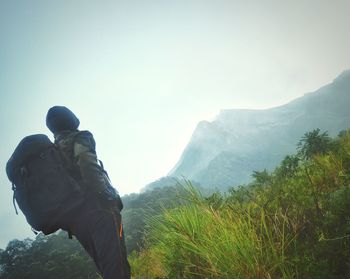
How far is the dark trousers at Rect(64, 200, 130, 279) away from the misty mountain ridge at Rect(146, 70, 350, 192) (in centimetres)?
10861

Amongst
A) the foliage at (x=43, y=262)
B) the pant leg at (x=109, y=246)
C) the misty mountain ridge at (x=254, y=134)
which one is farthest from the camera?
the misty mountain ridge at (x=254, y=134)

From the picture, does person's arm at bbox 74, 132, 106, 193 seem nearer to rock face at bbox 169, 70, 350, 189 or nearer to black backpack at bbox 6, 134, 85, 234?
black backpack at bbox 6, 134, 85, 234

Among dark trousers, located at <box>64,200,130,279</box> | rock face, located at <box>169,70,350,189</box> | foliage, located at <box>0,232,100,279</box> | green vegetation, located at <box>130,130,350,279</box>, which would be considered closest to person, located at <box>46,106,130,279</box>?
dark trousers, located at <box>64,200,130,279</box>

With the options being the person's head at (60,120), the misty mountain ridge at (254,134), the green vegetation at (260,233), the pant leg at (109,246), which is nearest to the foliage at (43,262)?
the green vegetation at (260,233)

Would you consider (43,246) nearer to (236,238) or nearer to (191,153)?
(236,238)

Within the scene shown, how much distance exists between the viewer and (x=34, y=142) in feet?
7.41

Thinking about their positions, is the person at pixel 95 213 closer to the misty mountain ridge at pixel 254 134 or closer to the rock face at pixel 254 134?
the misty mountain ridge at pixel 254 134

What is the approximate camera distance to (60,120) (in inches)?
105

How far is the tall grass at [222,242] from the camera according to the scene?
1.80 metres

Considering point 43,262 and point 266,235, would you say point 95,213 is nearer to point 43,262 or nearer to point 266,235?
point 266,235

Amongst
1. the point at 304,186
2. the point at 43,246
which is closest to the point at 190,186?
the point at 304,186

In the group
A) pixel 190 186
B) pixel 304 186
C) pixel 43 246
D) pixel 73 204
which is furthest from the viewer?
pixel 43 246

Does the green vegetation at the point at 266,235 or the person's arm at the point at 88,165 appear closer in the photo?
the green vegetation at the point at 266,235

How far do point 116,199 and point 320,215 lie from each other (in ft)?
5.74
